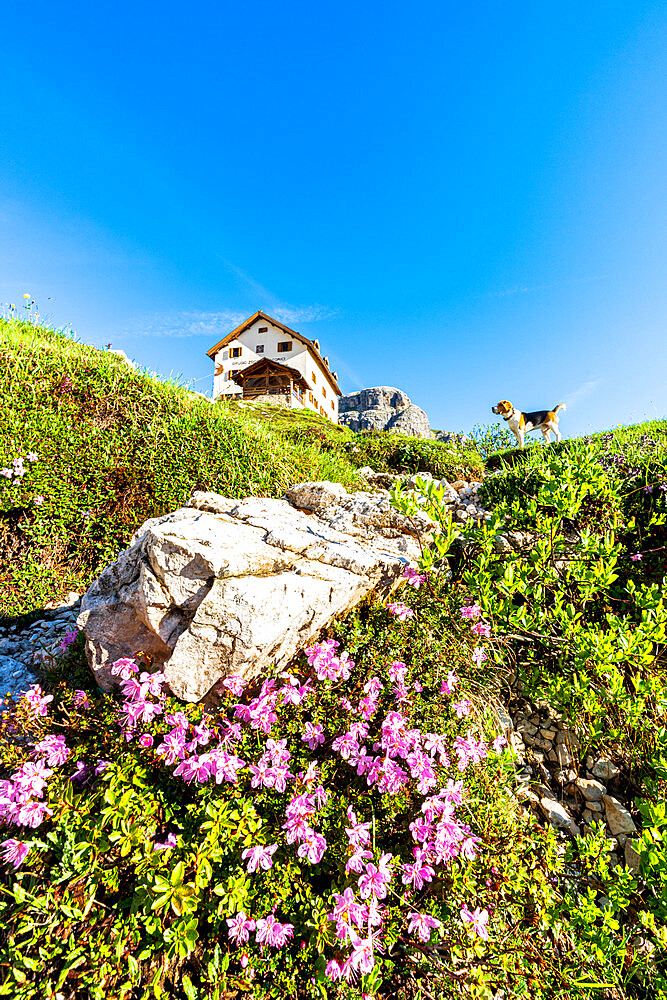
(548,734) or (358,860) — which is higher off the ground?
(358,860)

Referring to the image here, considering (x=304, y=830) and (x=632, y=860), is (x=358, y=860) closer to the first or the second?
(x=304, y=830)

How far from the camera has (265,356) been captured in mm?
33188

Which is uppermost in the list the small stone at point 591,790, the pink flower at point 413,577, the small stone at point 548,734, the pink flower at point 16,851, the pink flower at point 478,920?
the pink flower at point 413,577

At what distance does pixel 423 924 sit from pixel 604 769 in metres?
1.61

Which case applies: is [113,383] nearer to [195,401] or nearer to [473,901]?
[195,401]

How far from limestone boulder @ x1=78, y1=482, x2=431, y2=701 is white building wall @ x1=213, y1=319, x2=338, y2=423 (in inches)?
1145

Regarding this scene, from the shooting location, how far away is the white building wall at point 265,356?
31.8m

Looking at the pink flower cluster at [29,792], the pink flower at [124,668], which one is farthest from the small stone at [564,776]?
the pink flower cluster at [29,792]

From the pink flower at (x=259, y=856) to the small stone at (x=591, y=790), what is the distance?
1.96 meters

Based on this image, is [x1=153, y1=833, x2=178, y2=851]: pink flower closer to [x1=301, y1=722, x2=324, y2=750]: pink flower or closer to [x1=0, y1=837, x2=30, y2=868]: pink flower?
[x1=0, y1=837, x2=30, y2=868]: pink flower

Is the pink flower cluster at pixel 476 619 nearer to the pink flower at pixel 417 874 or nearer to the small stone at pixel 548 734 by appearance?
the small stone at pixel 548 734

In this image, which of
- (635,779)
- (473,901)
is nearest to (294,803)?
(473,901)

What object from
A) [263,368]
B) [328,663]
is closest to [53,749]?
[328,663]

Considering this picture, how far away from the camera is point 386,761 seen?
2004mm
